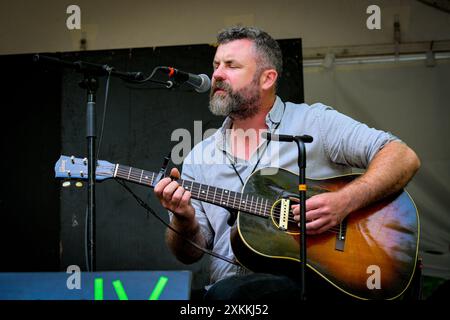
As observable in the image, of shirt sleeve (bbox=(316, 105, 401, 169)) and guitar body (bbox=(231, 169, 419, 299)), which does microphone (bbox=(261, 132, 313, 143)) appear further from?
shirt sleeve (bbox=(316, 105, 401, 169))

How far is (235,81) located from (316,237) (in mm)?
1007

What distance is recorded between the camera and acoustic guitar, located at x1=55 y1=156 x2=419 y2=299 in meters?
2.90

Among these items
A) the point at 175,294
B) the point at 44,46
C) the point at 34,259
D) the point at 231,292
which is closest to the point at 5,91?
the point at 44,46

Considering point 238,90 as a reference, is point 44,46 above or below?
above

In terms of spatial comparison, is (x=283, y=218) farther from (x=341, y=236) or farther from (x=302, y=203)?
(x=302, y=203)

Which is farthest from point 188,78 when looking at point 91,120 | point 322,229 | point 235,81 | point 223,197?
point 322,229

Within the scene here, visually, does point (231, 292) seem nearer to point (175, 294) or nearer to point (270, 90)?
point (175, 294)

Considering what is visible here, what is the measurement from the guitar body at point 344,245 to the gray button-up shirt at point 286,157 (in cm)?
25

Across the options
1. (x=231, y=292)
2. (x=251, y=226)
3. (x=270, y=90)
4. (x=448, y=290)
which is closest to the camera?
(x=231, y=292)

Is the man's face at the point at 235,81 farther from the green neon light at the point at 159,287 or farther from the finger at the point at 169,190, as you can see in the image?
the green neon light at the point at 159,287

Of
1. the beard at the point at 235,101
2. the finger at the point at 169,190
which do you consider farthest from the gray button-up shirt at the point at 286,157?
the finger at the point at 169,190

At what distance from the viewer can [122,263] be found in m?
4.54
